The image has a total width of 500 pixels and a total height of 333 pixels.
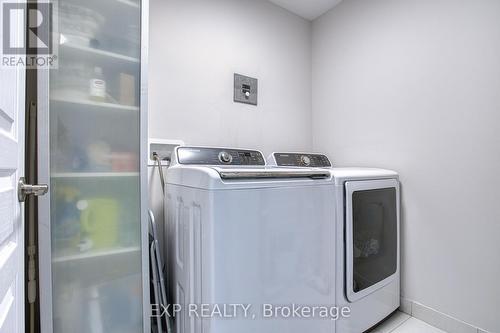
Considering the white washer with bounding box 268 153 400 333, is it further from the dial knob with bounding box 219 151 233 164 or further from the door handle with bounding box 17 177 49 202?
the door handle with bounding box 17 177 49 202

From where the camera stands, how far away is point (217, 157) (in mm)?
1523

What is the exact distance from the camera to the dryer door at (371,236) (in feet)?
4.13

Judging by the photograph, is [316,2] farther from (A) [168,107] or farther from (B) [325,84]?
(A) [168,107]

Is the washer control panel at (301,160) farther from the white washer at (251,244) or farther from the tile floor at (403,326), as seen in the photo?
the tile floor at (403,326)

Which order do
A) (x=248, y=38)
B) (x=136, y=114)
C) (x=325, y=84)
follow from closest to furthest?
(x=136, y=114)
(x=248, y=38)
(x=325, y=84)

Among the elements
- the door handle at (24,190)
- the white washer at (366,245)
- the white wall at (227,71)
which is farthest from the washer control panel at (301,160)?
the door handle at (24,190)

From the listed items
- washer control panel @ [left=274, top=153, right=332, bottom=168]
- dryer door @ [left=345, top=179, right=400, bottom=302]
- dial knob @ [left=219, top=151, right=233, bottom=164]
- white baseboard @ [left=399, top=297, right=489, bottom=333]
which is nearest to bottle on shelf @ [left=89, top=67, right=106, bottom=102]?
dial knob @ [left=219, top=151, right=233, bottom=164]

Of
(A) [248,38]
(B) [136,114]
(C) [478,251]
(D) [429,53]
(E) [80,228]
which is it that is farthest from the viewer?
(A) [248,38]

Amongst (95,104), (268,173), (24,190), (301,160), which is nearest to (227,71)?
(301,160)

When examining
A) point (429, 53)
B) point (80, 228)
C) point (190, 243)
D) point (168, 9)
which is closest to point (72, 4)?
point (168, 9)

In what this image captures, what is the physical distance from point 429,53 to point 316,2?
1.08 meters

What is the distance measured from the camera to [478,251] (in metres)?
1.31

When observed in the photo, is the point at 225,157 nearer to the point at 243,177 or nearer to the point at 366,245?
the point at 243,177

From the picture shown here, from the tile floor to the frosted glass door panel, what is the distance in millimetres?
1446
